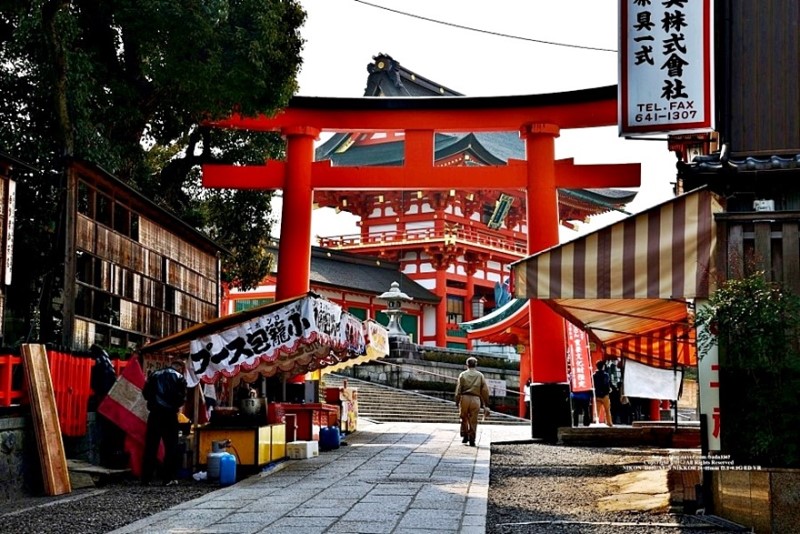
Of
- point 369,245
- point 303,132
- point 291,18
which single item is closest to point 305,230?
point 303,132

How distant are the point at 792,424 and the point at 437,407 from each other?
21.1m

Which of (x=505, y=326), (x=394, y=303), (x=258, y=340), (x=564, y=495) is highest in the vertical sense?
(x=394, y=303)

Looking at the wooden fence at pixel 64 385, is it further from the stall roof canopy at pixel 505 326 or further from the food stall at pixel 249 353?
the stall roof canopy at pixel 505 326

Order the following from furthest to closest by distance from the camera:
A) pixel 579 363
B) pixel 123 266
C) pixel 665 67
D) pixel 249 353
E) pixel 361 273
A: pixel 361 273 < pixel 579 363 < pixel 123 266 < pixel 249 353 < pixel 665 67

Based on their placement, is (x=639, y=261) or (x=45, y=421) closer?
(x=639, y=261)

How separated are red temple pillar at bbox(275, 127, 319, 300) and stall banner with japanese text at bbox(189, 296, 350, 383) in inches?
292

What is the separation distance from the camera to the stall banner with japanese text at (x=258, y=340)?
37.8ft

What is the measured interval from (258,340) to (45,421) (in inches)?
101

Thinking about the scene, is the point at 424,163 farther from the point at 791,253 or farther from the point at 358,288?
the point at 358,288

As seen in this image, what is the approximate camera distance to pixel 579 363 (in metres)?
20.3

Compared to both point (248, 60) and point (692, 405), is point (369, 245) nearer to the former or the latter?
point (692, 405)

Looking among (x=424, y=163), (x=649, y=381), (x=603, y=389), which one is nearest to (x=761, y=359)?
(x=649, y=381)

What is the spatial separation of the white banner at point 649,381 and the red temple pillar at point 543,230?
2.33 metres

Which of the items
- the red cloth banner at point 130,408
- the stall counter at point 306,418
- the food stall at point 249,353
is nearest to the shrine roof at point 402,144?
the stall counter at point 306,418
